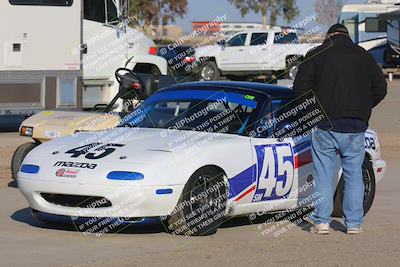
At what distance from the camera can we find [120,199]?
8094 mm

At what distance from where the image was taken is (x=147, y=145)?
8625mm

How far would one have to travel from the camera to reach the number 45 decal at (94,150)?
27.9 ft

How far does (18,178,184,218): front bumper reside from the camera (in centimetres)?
808

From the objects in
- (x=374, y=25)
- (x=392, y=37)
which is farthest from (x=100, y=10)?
(x=374, y=25)

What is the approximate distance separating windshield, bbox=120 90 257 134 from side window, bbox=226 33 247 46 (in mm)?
26021

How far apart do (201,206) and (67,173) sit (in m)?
1.20

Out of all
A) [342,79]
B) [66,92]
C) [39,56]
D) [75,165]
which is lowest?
[66,92]

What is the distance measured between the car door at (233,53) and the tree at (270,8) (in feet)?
99.6

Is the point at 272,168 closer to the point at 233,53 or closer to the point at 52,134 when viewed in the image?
the point at 52,134

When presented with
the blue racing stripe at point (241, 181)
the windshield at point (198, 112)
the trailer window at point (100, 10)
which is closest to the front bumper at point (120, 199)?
the blue racing stripe at point (241, 181)

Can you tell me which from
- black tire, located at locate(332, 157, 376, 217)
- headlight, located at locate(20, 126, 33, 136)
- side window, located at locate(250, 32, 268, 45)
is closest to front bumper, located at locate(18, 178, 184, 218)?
black tire, located at locate(332, 157, 376, 217)

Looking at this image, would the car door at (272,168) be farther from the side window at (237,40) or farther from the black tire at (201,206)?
the side window at (237,40)

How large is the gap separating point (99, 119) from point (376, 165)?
10.9 feet

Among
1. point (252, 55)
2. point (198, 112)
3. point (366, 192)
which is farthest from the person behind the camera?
point (252, 55)
